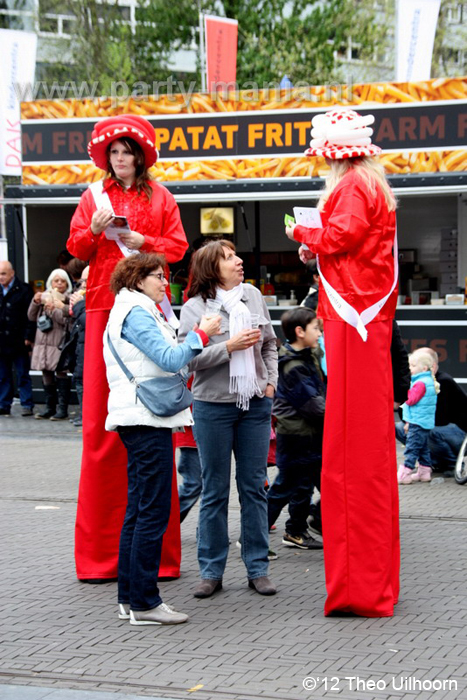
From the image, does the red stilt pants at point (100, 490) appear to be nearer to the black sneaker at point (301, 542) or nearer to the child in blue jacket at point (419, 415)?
the black sneaker at point (301, 542)

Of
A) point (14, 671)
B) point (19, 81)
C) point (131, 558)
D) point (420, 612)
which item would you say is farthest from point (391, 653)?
point (19, 81)

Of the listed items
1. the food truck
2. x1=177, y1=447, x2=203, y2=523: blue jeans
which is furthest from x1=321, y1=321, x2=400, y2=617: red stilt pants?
the food truck

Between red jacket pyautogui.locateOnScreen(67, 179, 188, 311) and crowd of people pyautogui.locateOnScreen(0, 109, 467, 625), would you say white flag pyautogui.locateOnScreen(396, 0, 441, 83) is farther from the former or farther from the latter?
red jacket pyautogui.locateOnScreen(67, 179, 188, 311)

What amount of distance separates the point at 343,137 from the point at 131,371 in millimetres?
1498

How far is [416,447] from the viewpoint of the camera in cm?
876

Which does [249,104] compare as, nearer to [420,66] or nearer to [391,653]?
[420,66]

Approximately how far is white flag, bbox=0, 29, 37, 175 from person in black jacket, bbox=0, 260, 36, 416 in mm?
1830

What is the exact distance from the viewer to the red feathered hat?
18.4ft

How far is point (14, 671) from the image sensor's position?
4.39 metres

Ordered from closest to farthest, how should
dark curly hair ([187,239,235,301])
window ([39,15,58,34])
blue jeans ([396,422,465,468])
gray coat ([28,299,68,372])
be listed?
dark curly hair ([187,239,235,301]), blue jeans ([396,422,465,468]), gray coat ([28,299,68,372]), window ([39,15,58,34])

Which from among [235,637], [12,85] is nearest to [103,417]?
[235,637]

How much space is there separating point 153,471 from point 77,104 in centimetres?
982

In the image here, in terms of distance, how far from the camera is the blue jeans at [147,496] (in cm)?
481

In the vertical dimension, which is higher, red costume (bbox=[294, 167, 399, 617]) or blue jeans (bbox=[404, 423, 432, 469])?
red costume (bbox=[294, 167, 399, 617])
